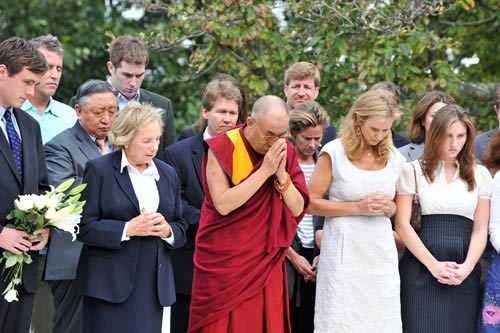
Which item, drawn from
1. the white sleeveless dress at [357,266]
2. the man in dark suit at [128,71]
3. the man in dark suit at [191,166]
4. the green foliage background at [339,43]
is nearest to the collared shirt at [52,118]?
the man in dark suit at [128,71]

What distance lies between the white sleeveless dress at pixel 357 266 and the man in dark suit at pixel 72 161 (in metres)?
1.61

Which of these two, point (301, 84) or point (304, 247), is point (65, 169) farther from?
point (301, 84)

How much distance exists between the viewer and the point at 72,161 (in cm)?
591

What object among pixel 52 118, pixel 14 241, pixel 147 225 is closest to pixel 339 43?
pixel 52 118

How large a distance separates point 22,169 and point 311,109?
2108 mm

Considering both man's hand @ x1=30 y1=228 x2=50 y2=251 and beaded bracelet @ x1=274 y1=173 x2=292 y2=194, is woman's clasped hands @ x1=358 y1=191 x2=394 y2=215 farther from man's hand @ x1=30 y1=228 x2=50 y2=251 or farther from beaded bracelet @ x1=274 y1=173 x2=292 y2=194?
man's hand @ x1=30 y1=228 x2=50 y2=251

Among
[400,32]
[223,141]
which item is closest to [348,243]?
[223,141]

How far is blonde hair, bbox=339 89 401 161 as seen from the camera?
553 centimetres

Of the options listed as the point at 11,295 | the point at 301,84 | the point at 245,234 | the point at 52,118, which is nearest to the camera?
the point at 11,295

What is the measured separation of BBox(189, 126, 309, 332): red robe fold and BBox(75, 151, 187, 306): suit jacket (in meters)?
0.30

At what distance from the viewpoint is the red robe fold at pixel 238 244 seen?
205 inches

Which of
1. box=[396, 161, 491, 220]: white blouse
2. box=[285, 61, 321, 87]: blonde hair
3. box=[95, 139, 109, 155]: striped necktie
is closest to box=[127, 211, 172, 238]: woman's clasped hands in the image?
box=[95, 139, 109, 155]: striped necktie

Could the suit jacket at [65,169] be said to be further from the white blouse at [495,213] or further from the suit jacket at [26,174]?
the white blouse at [495,213]

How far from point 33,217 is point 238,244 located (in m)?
1.21
